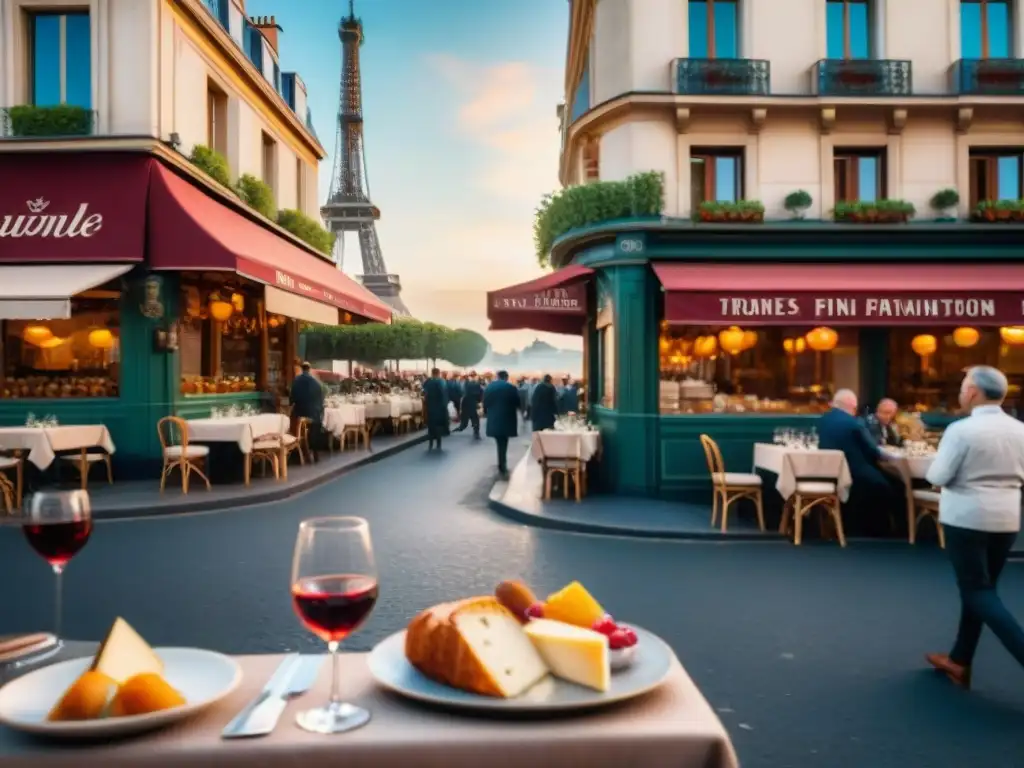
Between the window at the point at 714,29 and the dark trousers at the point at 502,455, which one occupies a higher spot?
the window at the point at 714,29

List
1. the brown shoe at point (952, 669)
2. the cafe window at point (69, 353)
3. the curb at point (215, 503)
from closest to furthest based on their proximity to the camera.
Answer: the brown shoe at point (952, 669), the curb at point (215, 503), the cafe window at point (69, 353)

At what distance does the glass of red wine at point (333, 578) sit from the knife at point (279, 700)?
0.19 ft

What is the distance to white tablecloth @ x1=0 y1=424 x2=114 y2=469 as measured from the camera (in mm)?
11500

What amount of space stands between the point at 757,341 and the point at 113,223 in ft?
33.4

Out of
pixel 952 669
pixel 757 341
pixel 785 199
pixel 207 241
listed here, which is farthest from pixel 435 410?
pixel 952 669

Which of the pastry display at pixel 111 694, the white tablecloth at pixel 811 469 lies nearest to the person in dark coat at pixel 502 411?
the white tablecloth at pixel 811 469

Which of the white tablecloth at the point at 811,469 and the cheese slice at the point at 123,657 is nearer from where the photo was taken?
the cheese slice at the point at 123,657

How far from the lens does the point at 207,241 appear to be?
42.5ft

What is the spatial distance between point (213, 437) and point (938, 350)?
37.1 ft

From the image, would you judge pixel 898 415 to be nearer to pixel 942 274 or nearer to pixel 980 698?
pixel 942 274

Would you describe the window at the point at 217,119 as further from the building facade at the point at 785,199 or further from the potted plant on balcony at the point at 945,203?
the potted plant on balcony at the point at 945,203

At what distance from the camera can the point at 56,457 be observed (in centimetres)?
1253

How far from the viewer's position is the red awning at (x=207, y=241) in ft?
42.3

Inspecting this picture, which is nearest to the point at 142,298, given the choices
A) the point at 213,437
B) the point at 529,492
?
the point at 213,437
